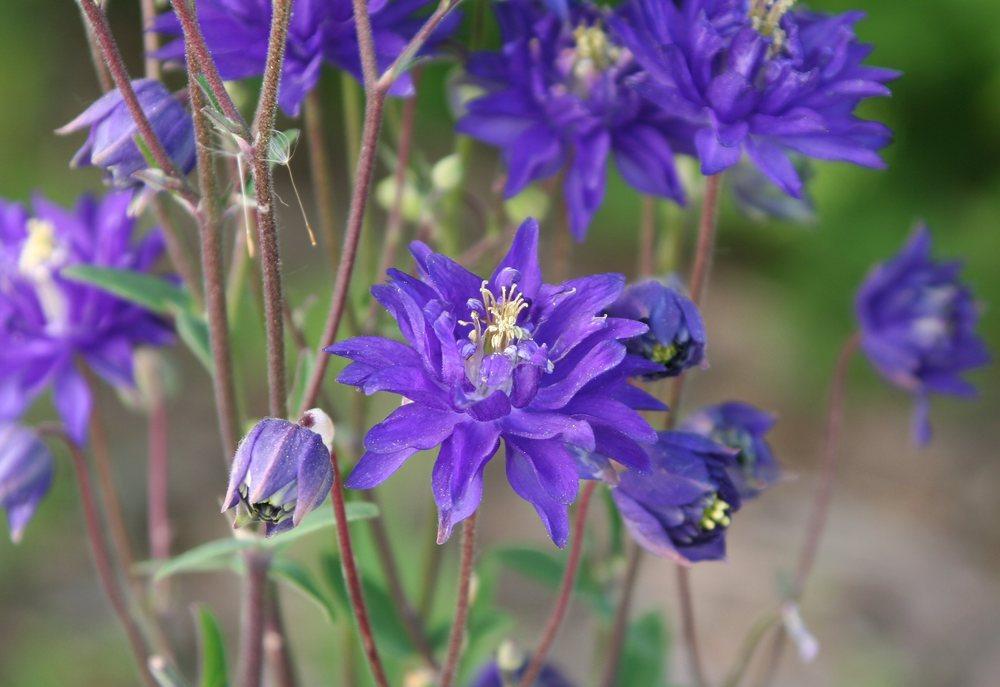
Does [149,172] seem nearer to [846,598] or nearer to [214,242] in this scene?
[214,242]

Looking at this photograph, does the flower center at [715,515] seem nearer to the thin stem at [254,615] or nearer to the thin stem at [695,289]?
the thin stem at [695,289]

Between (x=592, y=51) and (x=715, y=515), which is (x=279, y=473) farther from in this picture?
(x=592, y=51)

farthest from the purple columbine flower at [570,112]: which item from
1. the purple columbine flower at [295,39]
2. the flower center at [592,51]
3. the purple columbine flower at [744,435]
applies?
the purple columbine flower at [744,435]

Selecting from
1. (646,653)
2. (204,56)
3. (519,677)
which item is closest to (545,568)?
(519,677)

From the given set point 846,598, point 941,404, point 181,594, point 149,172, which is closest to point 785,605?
point 149,172

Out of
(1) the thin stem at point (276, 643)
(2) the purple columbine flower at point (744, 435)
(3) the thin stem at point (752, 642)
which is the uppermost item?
(2) the purple columbine flower at point (744, 435)

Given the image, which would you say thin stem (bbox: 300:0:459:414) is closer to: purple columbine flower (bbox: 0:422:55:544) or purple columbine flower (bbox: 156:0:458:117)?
purple columbine flower (bbox: 156:0:458:117)
